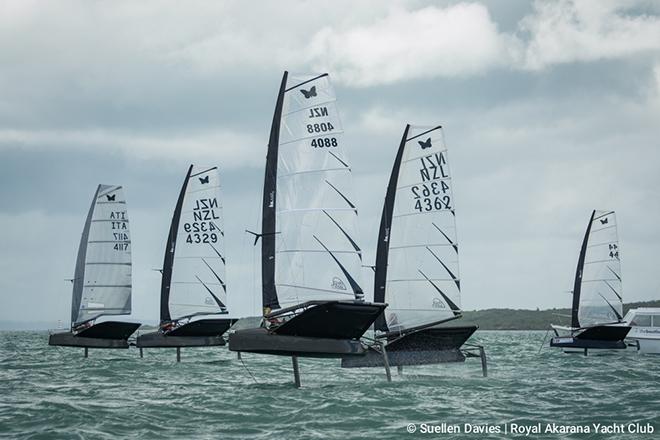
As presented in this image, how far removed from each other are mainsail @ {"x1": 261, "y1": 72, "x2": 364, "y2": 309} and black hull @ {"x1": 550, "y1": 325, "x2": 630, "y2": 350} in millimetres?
25291

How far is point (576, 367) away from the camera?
3494 centimetres

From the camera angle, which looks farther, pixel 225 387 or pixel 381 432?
pixel 225 387

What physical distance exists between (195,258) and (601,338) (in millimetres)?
23300

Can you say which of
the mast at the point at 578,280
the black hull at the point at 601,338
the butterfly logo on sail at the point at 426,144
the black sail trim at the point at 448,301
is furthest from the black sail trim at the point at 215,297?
the mast at the point at 578,280

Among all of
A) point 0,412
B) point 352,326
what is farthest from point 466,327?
point 0,412

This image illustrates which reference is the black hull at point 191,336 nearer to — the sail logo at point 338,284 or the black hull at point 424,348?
the black hull at point 424,348

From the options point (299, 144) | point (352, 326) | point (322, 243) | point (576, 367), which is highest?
point (299, 144)

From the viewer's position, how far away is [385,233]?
1195 inches

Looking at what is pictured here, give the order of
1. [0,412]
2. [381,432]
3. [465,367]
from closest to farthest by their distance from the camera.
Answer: [381,432]
[0,412]
[465,367]

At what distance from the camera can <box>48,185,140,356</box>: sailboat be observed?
44594 mm

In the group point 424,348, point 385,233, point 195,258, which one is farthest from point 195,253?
point 424,348

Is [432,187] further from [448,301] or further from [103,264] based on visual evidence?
[103,264]

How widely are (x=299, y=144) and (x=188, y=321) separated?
19720 millimetres

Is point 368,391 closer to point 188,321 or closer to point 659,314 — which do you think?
point 188,321
